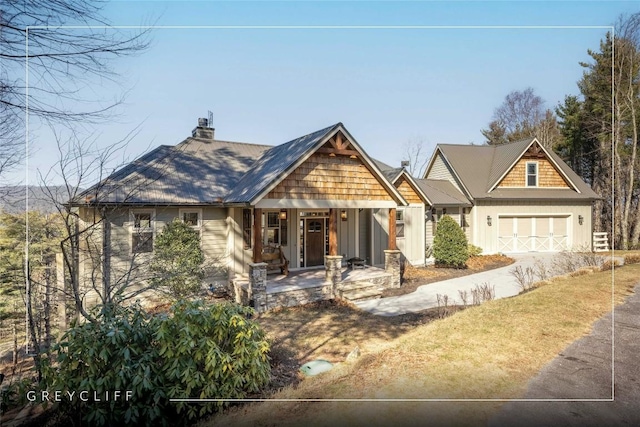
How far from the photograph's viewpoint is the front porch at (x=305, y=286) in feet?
30.4

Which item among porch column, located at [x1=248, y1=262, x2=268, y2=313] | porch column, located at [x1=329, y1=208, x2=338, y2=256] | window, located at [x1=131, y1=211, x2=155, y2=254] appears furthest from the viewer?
porch column, located at [x1=329, y1=208, x2=338, y2=256]

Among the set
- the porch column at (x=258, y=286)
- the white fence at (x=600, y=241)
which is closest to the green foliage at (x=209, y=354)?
the porch column at (x=258, y=286)

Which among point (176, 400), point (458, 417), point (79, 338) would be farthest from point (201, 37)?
point (458, 417)

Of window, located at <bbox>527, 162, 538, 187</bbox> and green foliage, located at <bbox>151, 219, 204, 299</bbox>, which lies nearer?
green foliage, located at <bbox>151, 219, 204, 299</bbox>

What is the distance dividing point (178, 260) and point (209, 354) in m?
6.28

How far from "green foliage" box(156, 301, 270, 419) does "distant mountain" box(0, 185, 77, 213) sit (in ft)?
9.00

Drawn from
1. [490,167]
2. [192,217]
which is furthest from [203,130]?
[490,167]

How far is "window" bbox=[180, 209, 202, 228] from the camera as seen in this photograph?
35.2ft

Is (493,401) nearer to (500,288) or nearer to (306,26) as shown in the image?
(306,26)

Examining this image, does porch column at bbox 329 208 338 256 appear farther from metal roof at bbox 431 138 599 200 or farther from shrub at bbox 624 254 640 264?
shrub at bbox 624 254 640 264

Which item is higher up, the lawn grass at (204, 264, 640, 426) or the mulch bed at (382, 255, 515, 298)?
the lawn grass at (204, 264, 640, 426)

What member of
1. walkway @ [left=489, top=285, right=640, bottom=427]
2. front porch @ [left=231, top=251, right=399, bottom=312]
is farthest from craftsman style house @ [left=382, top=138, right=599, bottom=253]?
walkway @ [left=489, top=285, right=640, bottom=427]

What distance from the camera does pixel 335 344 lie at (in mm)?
7000
